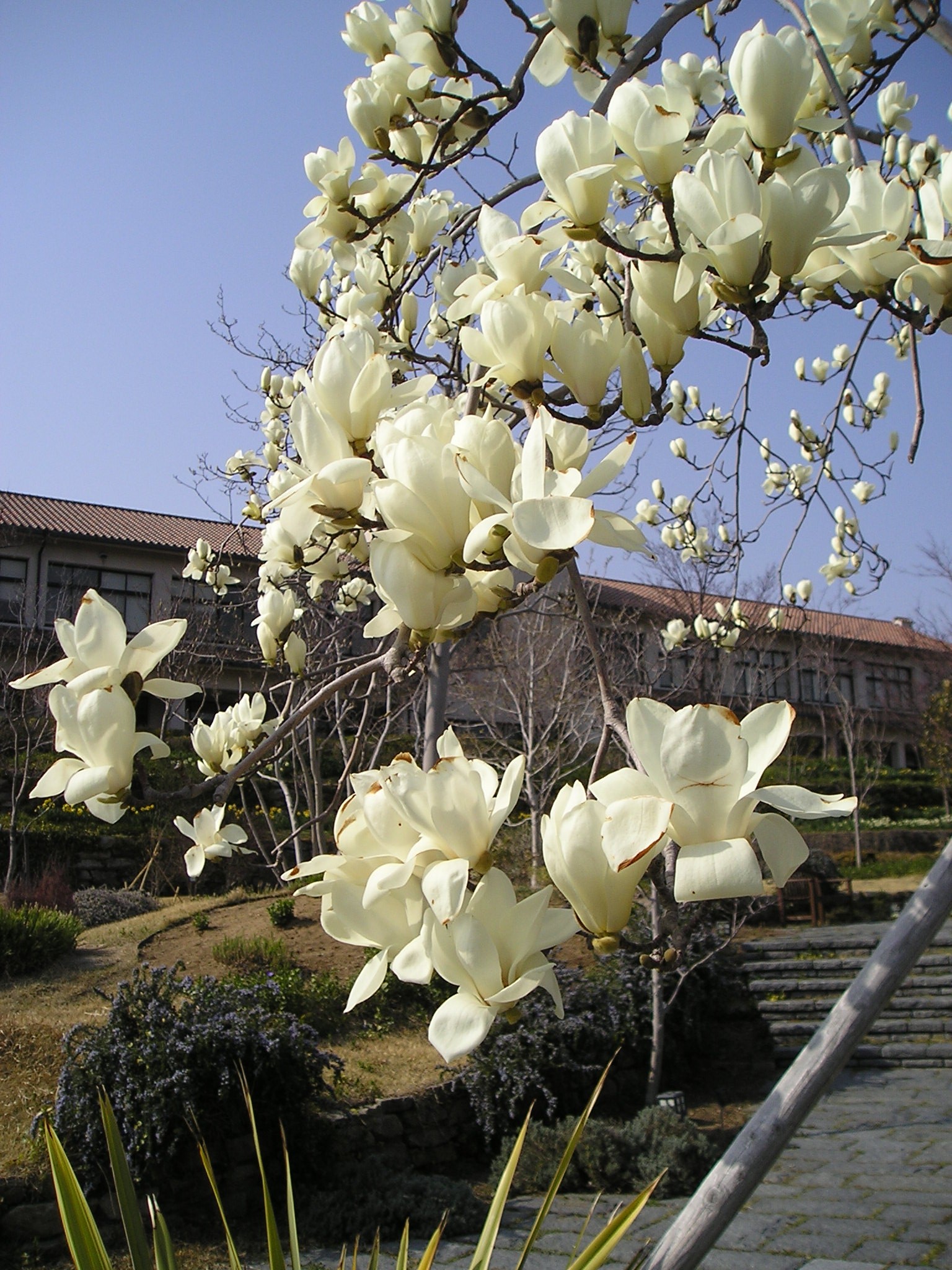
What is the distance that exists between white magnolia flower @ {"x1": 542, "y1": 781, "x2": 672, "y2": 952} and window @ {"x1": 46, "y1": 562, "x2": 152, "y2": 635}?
16943 mm

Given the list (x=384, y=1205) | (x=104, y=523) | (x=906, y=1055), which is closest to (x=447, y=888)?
(x=384, y=1205)

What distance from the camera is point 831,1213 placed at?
14.3 feet

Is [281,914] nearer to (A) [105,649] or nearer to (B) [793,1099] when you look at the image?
(A) [105,649]

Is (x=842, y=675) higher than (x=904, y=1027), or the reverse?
(x=842, y=675)

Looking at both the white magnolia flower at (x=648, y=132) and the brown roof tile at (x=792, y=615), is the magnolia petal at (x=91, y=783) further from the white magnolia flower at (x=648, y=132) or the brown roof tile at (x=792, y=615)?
the brown roof tile at (x=792, y=615)

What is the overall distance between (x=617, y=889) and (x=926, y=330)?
2.30 feet

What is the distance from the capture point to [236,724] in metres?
1.57

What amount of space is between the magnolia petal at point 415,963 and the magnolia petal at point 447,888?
4 centimetres

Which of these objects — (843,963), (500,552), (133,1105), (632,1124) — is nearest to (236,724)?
(500,552)

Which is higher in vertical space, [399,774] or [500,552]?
[500,552]

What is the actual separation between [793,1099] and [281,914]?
24.5ft

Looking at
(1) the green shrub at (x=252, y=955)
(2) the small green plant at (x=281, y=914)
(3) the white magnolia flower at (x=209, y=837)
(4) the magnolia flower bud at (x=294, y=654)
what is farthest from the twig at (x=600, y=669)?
(2) the small green plant at (x=281, y=914)

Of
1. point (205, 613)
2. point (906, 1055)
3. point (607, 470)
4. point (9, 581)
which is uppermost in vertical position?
point (9, 581)

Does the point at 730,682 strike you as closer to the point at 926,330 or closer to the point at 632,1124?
the point at 632,1124
